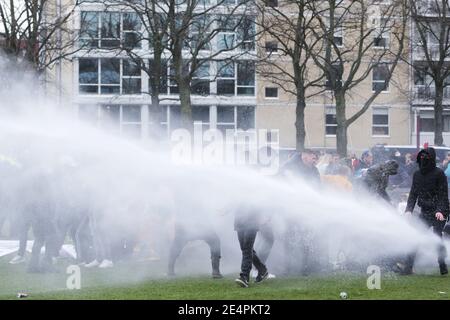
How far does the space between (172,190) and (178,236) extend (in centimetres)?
76

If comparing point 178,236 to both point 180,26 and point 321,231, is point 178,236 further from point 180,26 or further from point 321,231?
point 180,26

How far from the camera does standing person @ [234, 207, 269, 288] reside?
11.1 metres

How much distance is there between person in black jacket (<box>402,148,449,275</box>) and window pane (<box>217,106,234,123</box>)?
39.9 meters

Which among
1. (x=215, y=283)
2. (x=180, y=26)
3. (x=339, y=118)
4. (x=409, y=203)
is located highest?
(x=180, y=26)

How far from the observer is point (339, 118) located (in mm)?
34031

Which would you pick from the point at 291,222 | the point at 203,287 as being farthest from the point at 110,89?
the point at 203,287

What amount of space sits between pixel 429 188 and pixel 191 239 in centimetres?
397

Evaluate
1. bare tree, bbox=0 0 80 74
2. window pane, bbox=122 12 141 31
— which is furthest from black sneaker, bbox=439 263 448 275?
window pane, bbox=122 12 141 31

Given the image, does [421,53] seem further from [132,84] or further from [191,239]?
[191,239]

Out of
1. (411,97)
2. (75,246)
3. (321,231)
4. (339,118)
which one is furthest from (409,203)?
(411,97)

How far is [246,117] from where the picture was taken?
174 feet

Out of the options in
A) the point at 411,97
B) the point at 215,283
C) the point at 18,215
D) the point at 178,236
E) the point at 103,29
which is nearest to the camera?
the point at 215,283

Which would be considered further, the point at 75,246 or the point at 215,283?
the point at 75,246

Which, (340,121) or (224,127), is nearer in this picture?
(340,121)
